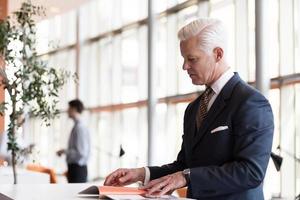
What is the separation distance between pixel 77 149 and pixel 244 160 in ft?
18.1

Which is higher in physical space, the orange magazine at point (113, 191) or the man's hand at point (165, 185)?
the man's hand at point (165, 185)

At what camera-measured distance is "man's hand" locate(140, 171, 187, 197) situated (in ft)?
5.62

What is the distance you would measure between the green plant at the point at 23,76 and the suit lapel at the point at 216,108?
7.50ft

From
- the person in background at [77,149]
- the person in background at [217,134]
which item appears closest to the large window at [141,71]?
the person in background at [77,149]

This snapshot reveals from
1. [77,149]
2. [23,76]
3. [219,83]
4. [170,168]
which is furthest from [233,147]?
[77,149]

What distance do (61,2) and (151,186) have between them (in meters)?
9.07

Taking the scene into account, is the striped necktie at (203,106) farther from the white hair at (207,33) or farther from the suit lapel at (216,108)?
the white hair at (207,33)

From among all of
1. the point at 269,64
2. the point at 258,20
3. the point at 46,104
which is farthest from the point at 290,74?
the point at 46,104

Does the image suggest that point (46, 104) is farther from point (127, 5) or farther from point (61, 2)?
point (61, 2)

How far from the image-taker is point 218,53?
1.94m

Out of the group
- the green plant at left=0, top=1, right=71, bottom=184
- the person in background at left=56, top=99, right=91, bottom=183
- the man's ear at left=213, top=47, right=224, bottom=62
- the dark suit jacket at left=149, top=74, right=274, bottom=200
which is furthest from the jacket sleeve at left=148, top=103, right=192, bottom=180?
the person in background at left=56, top=99, right=91, bottom=183

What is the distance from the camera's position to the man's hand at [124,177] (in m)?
2.01

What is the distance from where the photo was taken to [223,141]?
1.87 m

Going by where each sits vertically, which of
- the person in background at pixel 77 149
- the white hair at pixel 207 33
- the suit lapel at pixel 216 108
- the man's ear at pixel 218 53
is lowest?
the person in background at pixel 77 149
